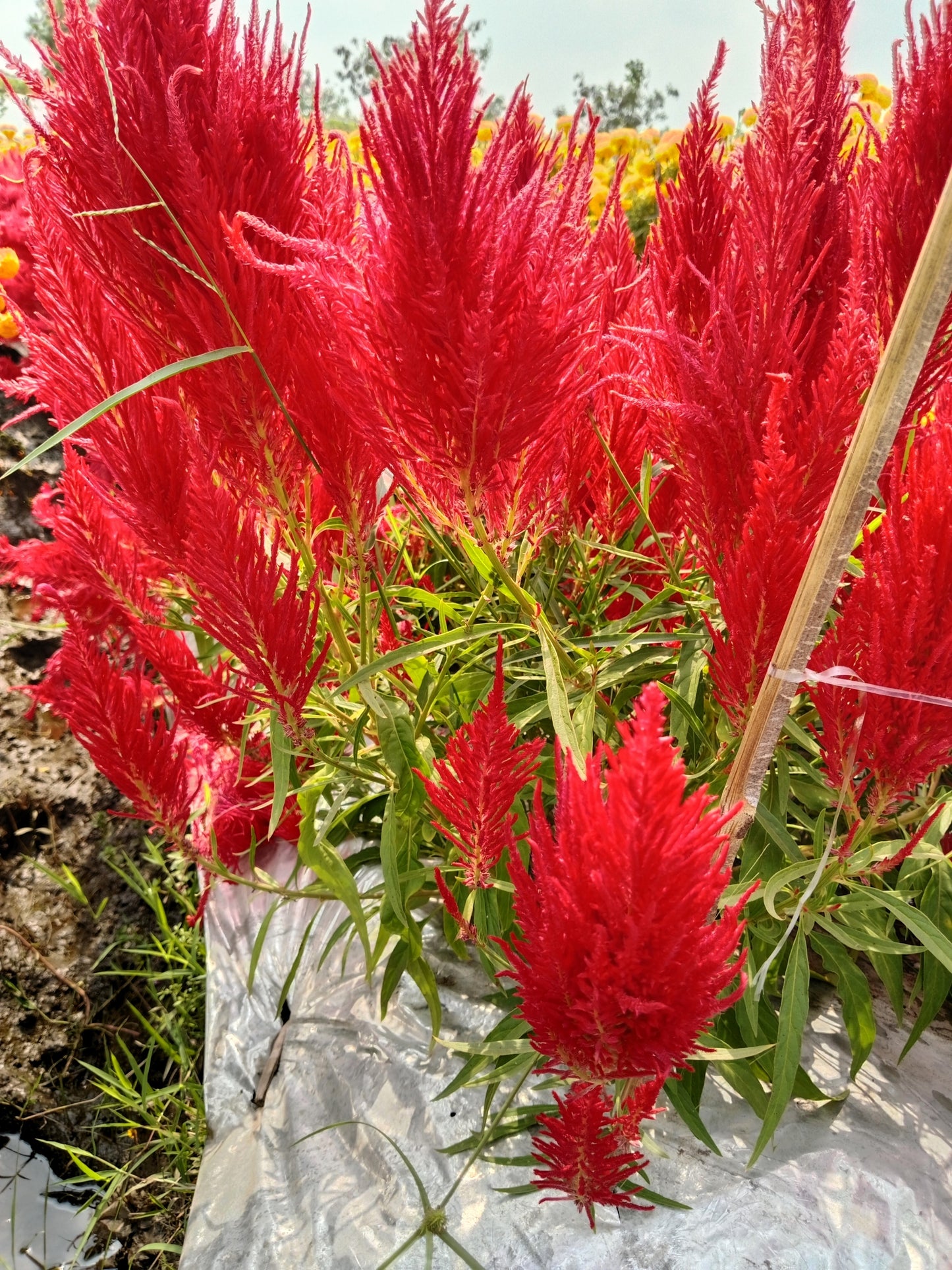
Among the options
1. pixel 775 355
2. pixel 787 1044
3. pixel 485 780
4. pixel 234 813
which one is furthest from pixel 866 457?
pixel 234 813

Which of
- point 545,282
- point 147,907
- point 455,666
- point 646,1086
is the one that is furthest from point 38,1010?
point 545,282

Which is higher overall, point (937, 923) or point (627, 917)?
point (627, 917)

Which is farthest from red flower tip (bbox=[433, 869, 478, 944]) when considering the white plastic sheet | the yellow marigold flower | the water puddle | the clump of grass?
the yellow marigold flower

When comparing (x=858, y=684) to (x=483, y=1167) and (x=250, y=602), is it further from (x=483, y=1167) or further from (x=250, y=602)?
(x=483, y=1167)

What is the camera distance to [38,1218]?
4.82ft

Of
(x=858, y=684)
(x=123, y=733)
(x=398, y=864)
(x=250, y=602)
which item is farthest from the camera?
(x=398, y=864)

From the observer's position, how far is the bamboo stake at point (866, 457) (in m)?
0.51

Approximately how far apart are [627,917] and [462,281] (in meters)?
0.38

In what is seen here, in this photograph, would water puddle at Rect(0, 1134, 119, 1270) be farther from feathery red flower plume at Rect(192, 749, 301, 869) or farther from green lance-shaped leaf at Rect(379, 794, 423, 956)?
green lance-shaped leaf at Rect(379, 794, 423, 956)

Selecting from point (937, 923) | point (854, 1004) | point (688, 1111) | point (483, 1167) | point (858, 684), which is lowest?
point (483, 1167)

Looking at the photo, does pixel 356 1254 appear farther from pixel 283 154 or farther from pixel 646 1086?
pixel 283 154

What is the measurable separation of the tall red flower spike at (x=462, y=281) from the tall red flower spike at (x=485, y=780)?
16 centimetres

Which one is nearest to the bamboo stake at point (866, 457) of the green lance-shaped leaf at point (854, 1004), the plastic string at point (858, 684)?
the plastic string at point (858, 684)

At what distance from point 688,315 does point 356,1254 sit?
3.51 ft
